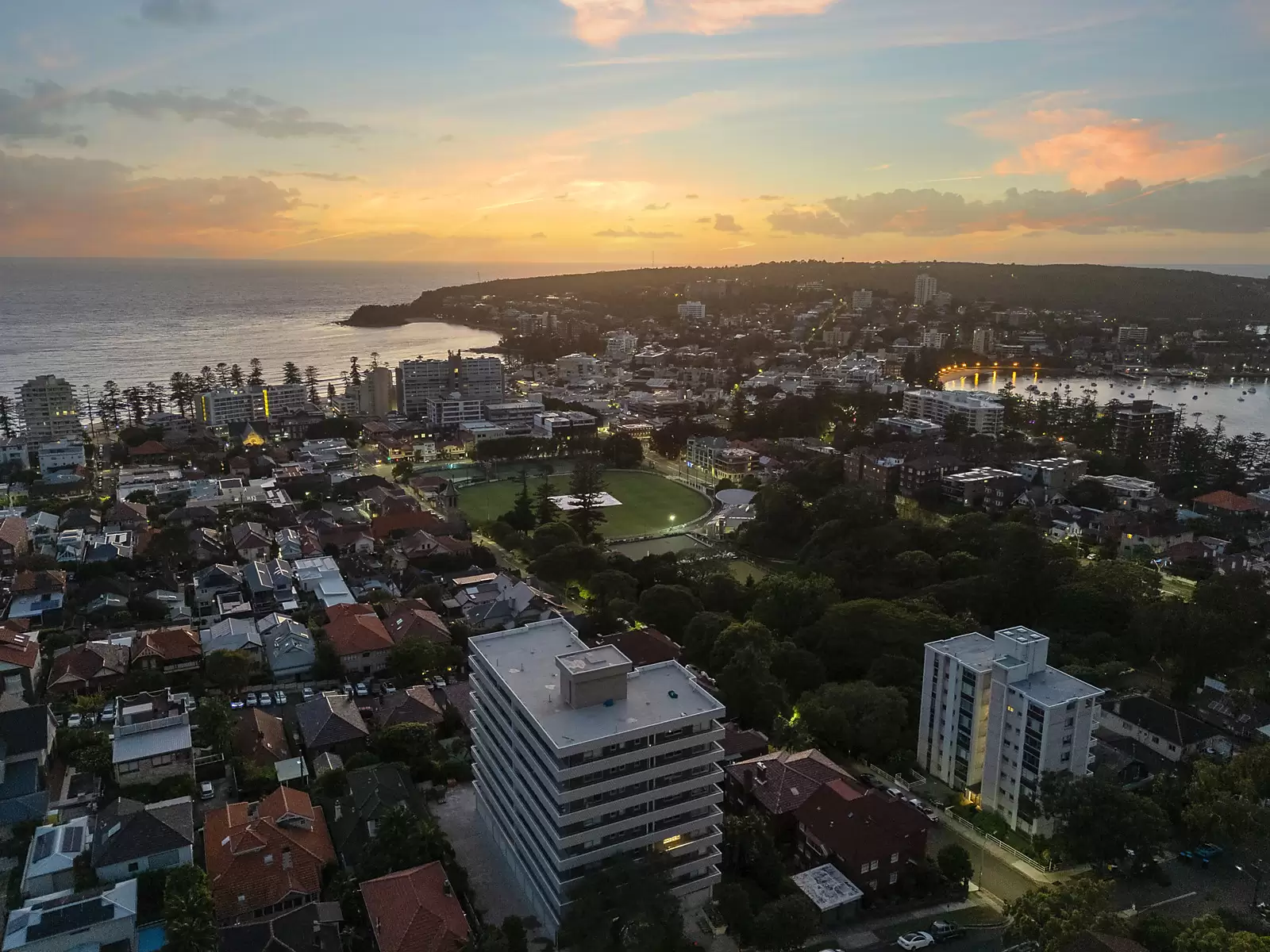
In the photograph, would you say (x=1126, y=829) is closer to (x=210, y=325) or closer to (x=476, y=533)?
(x=476, y=533)

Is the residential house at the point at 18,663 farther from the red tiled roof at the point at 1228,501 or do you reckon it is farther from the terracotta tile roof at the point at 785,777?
the red tiled roof at the point at 1228,501

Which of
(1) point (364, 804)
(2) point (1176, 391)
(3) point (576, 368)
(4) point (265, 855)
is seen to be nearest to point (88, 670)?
(4) point (265, 855)

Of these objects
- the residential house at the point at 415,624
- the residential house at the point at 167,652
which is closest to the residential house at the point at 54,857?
the residential house at the point at 167,652

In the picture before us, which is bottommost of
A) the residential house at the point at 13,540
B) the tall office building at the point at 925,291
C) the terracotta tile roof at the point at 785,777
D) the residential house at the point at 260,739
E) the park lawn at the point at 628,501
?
the park lawn at the point at 628,501

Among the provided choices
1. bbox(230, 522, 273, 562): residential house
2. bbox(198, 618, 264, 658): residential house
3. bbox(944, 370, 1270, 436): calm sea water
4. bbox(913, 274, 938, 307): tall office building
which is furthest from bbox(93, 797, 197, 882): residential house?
bbox(913, 274, 938, 307): tall office building

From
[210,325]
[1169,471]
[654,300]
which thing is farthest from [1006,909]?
[654,300]

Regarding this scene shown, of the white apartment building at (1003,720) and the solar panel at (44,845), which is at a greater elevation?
the white apartment building at (1003,720)

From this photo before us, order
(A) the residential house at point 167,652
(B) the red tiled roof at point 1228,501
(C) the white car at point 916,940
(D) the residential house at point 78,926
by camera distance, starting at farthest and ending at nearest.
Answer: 1. (B) the red tiled roof at point 1228,501
2. (A) the residential house at point 167,652
3. (C) the white car at point 916,940
4. (D) the residential house at point 78,926
